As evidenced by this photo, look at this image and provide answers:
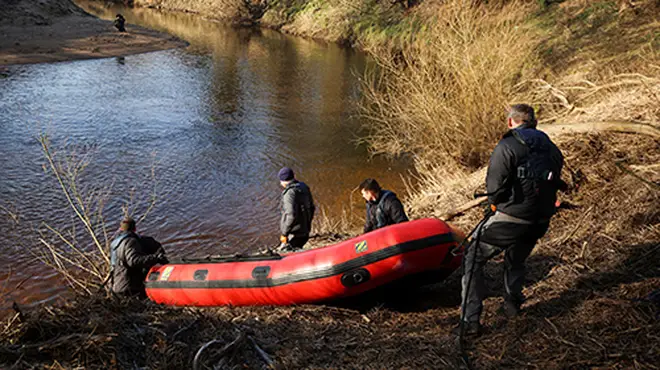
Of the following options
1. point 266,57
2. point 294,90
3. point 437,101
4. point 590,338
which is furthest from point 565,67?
point 266,57

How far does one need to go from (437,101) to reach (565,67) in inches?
207

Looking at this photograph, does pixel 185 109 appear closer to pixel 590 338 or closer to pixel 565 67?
pixel 565 67

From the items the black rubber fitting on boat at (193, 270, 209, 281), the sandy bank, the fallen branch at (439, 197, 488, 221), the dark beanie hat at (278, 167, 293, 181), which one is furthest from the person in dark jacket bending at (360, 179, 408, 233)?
the sandy bank

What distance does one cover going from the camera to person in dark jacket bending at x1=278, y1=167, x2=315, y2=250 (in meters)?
6.48

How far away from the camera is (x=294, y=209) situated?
6.49m

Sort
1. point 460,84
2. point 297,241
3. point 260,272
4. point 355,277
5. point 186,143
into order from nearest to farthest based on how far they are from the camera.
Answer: point 355,277, point 260,272, point 297,241, point 460,84, point 186,143

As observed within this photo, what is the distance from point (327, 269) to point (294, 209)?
143cm

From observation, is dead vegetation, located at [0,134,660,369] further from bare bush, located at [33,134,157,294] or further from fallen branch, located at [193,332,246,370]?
bare bush, located at [33,134,157,294]

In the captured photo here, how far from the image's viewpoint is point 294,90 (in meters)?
20.6

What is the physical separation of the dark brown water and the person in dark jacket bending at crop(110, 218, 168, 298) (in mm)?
2365

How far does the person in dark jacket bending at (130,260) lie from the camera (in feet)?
19.7

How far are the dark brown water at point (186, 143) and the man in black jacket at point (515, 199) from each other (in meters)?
5.74

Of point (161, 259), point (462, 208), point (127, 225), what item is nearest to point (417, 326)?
point (161, 259)

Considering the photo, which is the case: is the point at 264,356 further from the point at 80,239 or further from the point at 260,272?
the point at 80,239
